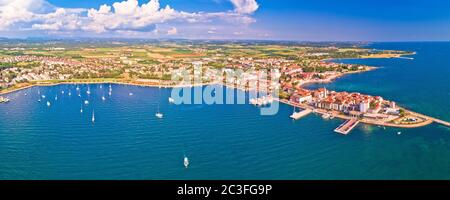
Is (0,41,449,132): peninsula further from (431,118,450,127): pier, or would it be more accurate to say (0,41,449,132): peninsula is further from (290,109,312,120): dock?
(290,109,312,120): dock

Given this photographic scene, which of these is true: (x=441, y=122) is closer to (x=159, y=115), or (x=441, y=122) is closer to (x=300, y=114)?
(x=300, y=114)

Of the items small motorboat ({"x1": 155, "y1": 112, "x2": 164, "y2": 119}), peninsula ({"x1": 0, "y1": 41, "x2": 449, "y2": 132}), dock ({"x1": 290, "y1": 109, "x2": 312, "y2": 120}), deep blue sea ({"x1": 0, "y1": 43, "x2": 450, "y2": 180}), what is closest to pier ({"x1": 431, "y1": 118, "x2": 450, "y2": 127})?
peninsula ({"x1": 0, "y1": 41, "x2": 449, "y2": 132})

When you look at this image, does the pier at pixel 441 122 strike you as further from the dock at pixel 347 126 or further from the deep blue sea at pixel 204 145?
the dock at pixel 347 126

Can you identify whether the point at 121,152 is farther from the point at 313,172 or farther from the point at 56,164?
the point at 313,172

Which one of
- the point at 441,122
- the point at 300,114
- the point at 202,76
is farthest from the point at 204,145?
the point at 202,76

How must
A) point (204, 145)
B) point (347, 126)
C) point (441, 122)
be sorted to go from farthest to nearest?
point (441, 122) < point (347, 126) < point (204, 145)

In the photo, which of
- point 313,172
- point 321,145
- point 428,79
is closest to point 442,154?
point 321,145

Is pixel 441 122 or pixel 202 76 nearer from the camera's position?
pixel 441 122
